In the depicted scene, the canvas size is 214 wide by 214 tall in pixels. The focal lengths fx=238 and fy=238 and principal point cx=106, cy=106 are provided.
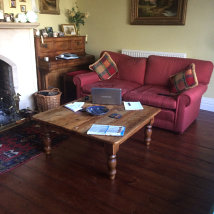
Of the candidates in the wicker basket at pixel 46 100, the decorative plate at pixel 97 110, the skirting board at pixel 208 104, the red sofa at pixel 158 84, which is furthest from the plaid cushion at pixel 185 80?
the wicker basket at pixel 46 100

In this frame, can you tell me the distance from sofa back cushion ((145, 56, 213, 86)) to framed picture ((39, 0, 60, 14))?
201 cm

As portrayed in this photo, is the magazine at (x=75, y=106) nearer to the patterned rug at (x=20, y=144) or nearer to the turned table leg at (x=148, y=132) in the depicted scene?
the patterned rug at (x=20, y=144)

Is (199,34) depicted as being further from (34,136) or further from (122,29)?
(34,136)

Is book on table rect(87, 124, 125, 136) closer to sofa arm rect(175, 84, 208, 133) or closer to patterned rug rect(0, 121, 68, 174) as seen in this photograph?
patterned rug rect(0, 121, 68, 174)

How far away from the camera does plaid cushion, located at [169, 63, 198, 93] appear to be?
3.11m

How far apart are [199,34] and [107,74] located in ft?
5.21

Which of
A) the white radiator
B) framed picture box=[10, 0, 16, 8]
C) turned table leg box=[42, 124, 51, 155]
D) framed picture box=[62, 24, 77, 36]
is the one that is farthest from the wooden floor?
framed picture box=[62, 24, 77, 36]

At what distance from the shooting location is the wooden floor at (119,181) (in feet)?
6.07

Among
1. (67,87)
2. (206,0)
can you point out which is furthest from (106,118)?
(206,0)

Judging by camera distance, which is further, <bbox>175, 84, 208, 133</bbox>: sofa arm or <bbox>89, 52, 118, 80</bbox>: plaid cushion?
<bbox>89, 52, 118, 80</bbox>: plaid cushion

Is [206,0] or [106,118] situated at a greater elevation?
[206,0]

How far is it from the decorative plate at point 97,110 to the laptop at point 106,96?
0.15 m

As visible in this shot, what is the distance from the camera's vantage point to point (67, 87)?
4.32 m

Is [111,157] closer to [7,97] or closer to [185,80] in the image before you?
[185,80]
